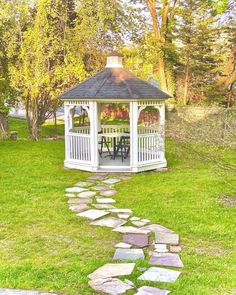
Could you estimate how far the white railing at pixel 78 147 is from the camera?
1022 cm

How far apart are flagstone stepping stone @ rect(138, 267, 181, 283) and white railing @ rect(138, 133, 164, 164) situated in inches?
234

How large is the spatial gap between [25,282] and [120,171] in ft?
20.2

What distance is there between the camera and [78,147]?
10469mm

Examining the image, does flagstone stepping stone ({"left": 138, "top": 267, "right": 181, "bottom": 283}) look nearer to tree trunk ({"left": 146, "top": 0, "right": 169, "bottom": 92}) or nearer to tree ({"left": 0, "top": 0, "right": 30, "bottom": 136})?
tree ({"left": 0, "top": 0, "right": 30, "bottom": 136})

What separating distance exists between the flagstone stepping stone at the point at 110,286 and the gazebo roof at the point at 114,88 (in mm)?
6242

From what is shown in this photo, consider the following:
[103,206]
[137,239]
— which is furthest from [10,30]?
[137,239]

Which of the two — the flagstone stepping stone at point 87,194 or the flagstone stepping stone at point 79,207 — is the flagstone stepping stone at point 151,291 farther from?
the flagstone stepping stone at point 87,194

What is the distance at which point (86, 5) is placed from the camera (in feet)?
50.4

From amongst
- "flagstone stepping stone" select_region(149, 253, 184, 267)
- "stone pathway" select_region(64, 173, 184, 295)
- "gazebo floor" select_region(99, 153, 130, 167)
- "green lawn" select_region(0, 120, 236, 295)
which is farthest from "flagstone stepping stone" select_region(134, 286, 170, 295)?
"gazebo floor" select_region(99, 153, 130, 167)

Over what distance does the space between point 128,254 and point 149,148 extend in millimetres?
5800

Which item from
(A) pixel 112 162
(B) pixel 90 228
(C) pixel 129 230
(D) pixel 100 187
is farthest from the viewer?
(A) pixel 112 162

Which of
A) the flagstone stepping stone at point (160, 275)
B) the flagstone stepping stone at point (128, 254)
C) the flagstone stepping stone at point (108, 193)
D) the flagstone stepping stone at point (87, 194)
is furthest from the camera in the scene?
the flagstone stepping stone at point (108, 193)

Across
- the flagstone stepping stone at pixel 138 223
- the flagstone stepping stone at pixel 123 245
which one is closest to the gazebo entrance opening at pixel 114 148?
the flagstone stepping stone at pixel 138 223

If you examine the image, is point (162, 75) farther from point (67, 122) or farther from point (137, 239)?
point (137, 239)
